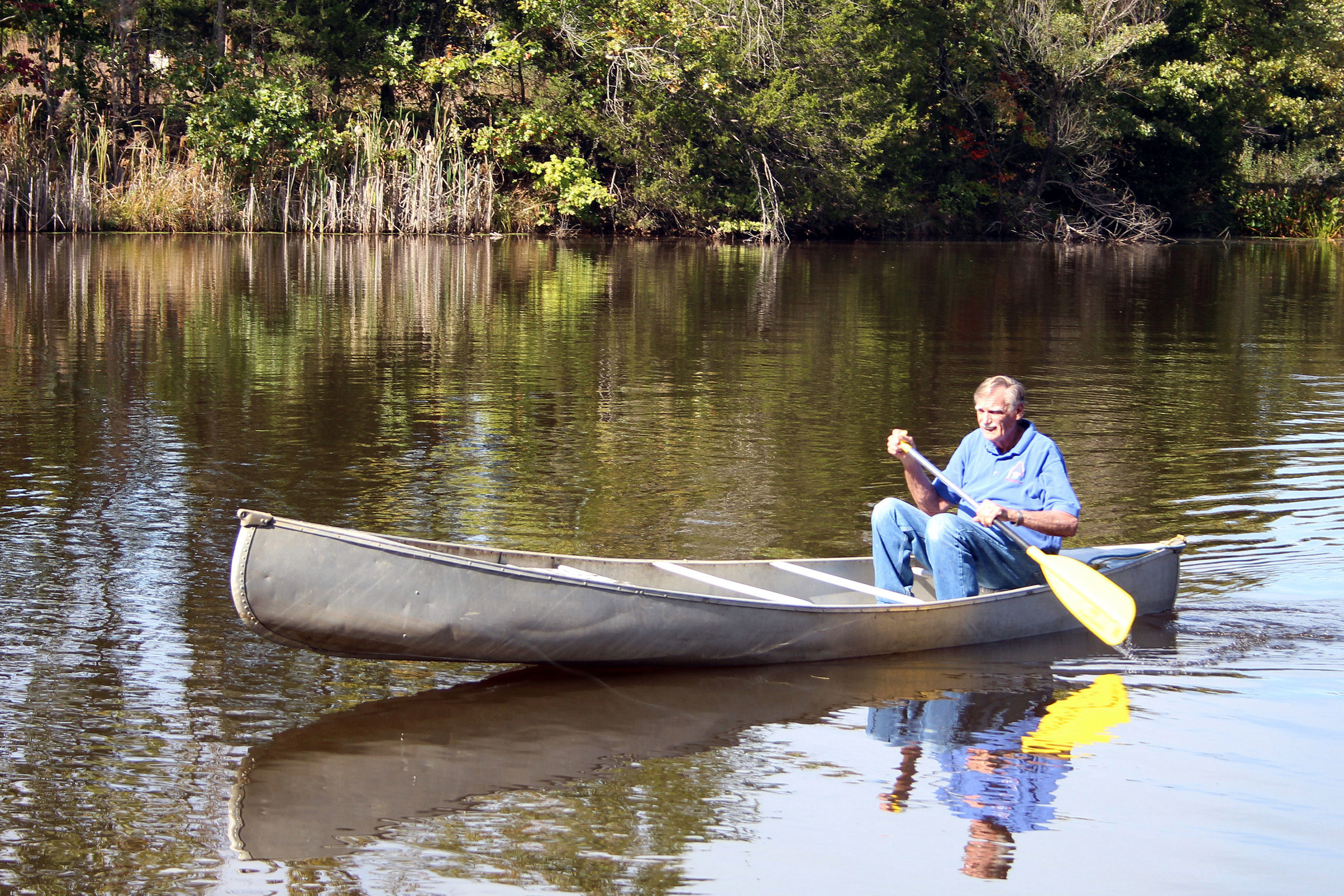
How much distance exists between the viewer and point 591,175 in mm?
31438

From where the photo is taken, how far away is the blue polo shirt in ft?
19.5

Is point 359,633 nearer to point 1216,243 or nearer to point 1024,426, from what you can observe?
point 1024,426

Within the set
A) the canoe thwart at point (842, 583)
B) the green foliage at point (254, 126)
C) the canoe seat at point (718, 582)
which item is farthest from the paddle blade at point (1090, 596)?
the green foliage at point (254, 126)

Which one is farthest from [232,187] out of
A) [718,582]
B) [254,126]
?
[718,582]

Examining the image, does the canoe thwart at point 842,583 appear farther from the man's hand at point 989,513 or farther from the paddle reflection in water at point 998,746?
the paddle reflection in water at point 998,746

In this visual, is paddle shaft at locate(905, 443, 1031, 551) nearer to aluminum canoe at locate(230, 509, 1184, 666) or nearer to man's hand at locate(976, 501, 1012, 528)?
man's hand at locate(976, 501, 1012, 528)

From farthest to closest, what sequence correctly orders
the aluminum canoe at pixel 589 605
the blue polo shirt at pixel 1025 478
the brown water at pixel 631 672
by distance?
the blue polo shirt at pixel 1025 478 → the aluminum canoe at pixel 589 605 → the brown water at pixel 631 672

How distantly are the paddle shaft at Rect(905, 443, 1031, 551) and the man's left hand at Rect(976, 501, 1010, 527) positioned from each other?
28mm

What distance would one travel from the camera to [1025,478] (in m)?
6.03

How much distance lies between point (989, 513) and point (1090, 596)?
1.92 feet

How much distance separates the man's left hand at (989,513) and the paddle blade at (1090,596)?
0.97ft

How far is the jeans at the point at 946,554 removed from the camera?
20.1ft

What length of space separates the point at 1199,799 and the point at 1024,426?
6.43ft

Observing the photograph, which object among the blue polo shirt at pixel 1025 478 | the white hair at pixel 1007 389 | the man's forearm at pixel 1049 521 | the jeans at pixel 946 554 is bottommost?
the jeans at pixel 946 554
